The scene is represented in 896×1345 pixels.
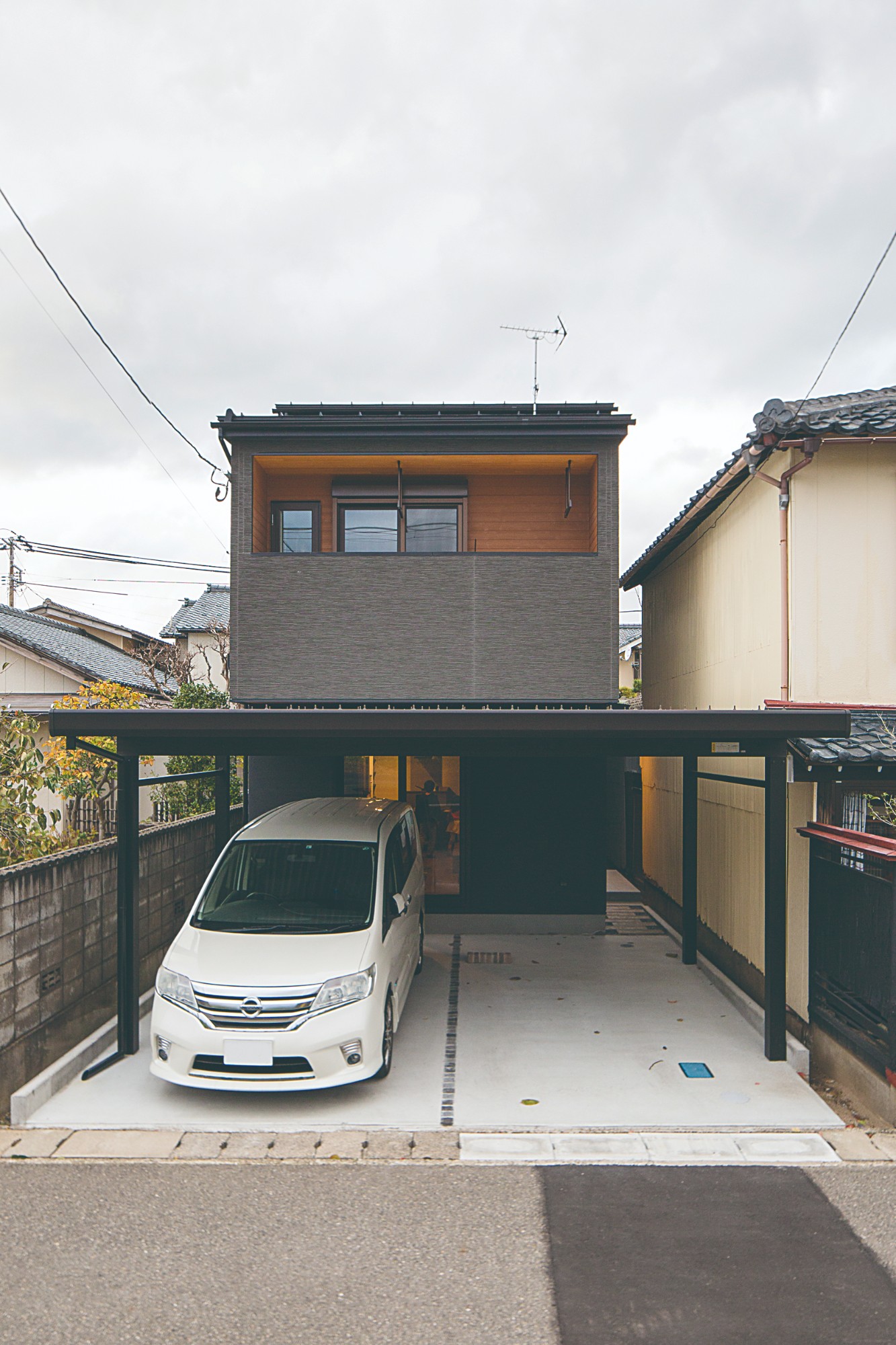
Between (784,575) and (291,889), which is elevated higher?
(784,575)

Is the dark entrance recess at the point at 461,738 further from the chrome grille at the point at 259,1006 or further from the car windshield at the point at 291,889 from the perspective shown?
the chrome grille at the point at 259,1006

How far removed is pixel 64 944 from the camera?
6.04 m

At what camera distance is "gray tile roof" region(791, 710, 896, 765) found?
5805mm

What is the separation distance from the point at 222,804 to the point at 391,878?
9.33 ft

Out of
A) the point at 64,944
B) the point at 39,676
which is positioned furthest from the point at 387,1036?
the point at 39,676

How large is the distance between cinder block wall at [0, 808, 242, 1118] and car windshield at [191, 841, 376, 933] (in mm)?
921

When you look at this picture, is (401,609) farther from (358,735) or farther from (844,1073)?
(844,1073)

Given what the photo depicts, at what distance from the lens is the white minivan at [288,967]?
5.28 metres

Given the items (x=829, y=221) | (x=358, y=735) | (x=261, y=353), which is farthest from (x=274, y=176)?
(x=358, y=735)

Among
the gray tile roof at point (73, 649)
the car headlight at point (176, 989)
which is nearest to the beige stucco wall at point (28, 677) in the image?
the gray tile roof at point (73, 649)

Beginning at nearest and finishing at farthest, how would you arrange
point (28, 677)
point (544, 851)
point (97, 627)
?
point (544, 851)
point (28, 677)
point (97, 627)

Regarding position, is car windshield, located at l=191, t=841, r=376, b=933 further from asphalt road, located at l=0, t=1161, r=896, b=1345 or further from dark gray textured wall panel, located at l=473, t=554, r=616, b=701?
dark gray textured wall panel, located at l=473, t=554, r=616, b=701

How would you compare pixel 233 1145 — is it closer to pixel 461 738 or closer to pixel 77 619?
pixel 461 738

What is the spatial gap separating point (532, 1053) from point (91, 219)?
908 cm
